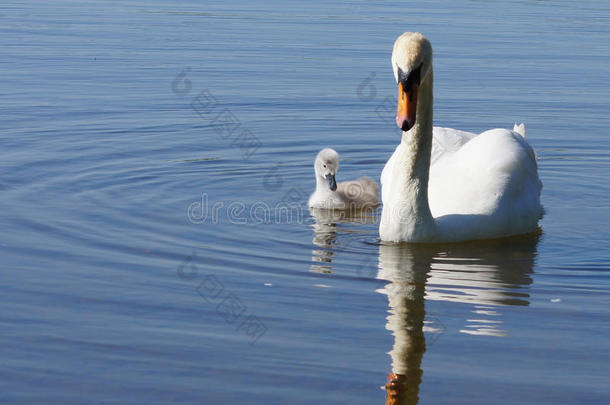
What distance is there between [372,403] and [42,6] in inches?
911

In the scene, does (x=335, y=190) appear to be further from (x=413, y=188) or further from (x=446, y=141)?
(x=413, y=188)

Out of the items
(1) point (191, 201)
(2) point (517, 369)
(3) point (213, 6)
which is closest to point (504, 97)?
(1) point (191, 201)

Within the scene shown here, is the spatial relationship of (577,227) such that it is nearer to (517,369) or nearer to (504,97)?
(517,369)

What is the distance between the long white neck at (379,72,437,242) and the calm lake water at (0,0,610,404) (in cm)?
15

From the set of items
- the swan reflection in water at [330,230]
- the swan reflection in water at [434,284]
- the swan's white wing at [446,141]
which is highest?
the swan's white wing at [446,141]

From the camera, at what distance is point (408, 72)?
7.52 metres

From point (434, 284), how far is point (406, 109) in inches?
48.9

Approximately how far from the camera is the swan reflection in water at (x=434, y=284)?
18.6ft

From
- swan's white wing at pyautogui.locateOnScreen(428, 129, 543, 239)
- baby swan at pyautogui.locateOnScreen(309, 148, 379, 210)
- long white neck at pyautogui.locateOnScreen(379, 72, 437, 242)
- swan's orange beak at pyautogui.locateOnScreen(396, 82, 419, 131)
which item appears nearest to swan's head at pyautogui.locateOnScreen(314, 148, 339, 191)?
baby swan at pyautogui.locateOnScreen(309, 148, 379, 210)

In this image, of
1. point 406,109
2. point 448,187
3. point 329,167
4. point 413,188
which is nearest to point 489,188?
point 448,187

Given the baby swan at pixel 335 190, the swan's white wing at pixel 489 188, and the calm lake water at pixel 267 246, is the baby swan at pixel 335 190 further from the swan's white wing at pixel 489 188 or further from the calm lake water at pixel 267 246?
the swan's white wing at pixel 489 188

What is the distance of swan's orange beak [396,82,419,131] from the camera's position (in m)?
7.31

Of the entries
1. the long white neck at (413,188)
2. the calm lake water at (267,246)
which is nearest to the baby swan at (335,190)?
the calm lake water at (267,246)

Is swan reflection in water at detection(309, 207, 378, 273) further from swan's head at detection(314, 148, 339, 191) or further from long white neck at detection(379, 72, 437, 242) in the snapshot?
long white neck at detection(379, 72, 437, 242)
